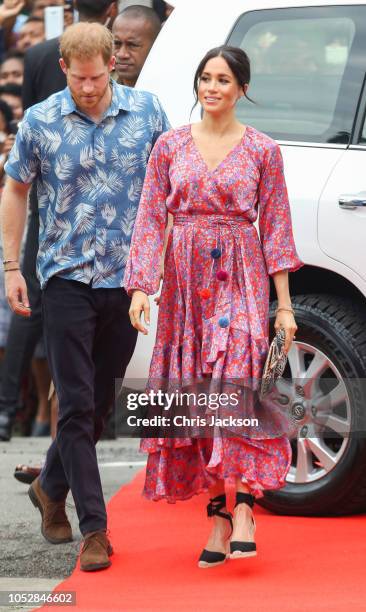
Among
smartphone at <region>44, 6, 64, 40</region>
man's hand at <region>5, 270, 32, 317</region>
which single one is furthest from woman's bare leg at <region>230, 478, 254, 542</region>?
smartphone at <region>44, 6, 64, 40</region>

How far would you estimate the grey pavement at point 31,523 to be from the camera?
5.17 meters

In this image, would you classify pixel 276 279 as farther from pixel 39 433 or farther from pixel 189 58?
pixel 39 433

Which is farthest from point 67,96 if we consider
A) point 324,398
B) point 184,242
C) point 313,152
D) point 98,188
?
point 324,398

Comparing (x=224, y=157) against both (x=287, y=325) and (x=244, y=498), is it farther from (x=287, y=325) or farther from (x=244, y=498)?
(x=244, y=498)

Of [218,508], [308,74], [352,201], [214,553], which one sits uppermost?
[308,74]

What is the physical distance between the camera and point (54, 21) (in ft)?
29.5

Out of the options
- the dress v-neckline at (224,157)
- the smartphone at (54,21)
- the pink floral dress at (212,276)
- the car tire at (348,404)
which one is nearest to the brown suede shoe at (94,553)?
the pink floral dress at (212,276)

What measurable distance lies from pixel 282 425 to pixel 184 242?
72cm

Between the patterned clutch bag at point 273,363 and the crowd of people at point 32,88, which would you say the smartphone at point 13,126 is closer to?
the crowd of people at point 32,88

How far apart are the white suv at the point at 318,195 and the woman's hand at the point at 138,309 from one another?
3.30 ft

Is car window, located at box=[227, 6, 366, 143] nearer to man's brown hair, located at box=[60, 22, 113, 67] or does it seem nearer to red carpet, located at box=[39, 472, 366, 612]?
man's brown hair, located at box=[60, 22, 113, 67]

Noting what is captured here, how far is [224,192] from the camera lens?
5023 millimetres

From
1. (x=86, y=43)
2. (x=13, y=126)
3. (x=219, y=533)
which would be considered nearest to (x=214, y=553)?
(x=219, y=533)

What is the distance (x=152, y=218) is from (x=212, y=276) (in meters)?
0.29
